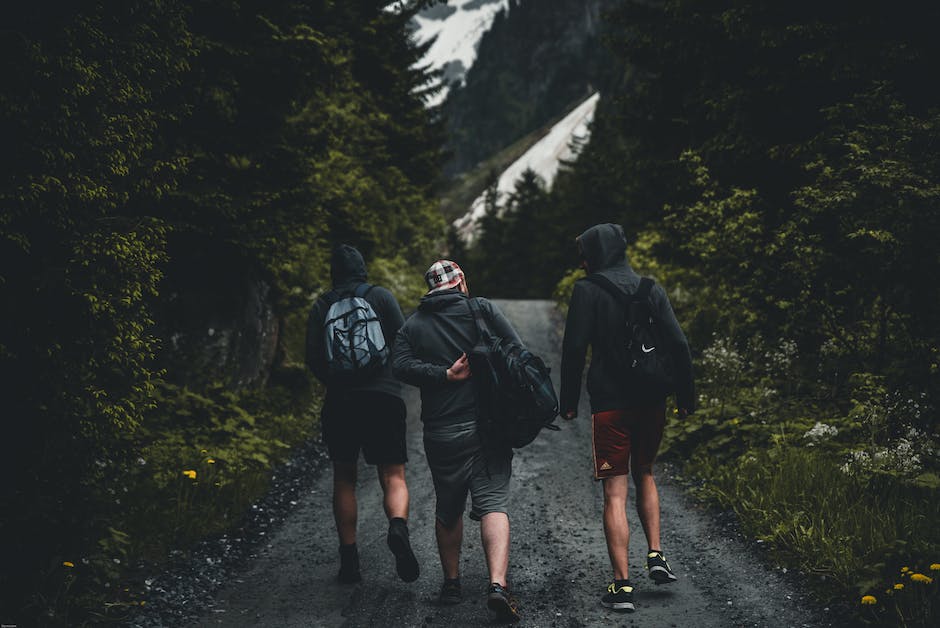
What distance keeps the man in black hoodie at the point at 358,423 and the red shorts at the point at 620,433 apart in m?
1.29

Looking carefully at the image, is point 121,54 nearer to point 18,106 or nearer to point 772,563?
point 18,106

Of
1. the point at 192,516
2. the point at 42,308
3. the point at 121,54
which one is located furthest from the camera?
the point at 192,516

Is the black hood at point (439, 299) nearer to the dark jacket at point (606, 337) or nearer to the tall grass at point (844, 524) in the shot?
the dark jacket at point (606, 337)

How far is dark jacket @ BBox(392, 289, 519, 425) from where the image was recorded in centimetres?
414

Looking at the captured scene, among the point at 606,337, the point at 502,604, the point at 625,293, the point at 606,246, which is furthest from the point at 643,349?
the point at 502,604

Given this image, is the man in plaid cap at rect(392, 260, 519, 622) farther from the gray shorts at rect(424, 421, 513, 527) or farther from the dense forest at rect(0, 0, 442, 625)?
the dense forest at rect(0, 0, 442, 625)

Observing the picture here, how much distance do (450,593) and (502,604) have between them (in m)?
0.52

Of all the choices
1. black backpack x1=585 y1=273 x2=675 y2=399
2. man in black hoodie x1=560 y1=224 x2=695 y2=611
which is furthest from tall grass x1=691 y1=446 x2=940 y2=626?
black backpack x1=585 y1=273 x2=675 y2=399

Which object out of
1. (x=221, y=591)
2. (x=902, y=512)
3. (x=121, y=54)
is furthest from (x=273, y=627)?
(x=902, y=512)

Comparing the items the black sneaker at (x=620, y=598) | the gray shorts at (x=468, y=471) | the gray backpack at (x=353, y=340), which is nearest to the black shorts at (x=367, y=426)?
the gray backpack at (x=353, y=340)

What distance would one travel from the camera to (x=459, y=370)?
13.5ft

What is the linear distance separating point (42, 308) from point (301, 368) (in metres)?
5.72

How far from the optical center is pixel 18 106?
12.1ft

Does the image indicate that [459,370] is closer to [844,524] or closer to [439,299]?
[439,299]
